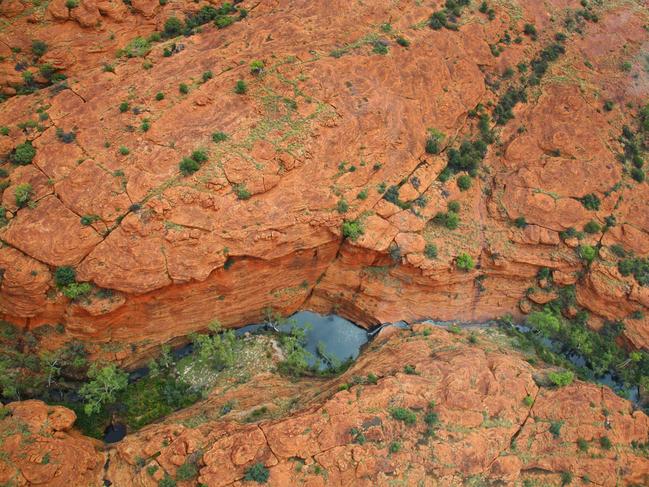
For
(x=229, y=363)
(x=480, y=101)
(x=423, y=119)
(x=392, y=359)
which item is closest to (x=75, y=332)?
(x=229, y=363)

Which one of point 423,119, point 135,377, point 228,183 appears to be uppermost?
point 423,119

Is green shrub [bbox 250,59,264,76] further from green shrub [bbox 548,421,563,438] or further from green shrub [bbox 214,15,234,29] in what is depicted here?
green shrub [bbox 548,421,563,438]

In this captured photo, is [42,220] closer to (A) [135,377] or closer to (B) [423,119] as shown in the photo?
(A) [135,377]

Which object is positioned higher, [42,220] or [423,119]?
[423,119]

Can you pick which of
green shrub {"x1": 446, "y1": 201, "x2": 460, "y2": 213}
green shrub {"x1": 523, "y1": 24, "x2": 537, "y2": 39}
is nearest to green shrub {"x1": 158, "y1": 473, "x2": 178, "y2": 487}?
green shrub {"x1": 446, "y1": 201, "x2": 460, "y2": 213}

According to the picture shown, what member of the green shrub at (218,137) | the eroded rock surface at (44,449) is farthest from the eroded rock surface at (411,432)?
the green shrub at (218,137)

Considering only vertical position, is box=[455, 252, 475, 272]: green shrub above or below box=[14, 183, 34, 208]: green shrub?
below
